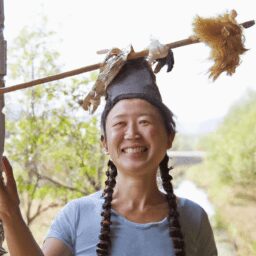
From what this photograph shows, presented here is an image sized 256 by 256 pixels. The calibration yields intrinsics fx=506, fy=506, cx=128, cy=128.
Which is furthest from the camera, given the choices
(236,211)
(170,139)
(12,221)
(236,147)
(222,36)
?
(236,211)

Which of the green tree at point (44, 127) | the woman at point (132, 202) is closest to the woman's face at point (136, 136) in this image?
the woman at point (132, 202)

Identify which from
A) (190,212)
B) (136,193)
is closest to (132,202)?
(136,193)

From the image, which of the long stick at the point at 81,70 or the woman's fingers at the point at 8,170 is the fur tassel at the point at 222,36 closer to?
the long stick at the point at 81,70

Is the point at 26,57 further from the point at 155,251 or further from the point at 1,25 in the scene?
the point at 155,251

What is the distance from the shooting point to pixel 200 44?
120 centimetres

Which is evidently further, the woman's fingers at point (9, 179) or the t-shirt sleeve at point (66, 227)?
the t-shirt sleeve at point (66, 227)

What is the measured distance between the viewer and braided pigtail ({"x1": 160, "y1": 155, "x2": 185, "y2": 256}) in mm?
1190

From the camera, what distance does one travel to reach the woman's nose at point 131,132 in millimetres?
1172

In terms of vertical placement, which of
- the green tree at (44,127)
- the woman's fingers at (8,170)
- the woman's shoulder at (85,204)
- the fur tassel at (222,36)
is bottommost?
the woman's shoulder at (85,204)

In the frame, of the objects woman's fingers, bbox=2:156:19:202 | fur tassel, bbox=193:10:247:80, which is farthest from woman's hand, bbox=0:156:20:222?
fur tassel, bbox=193:10:247:80

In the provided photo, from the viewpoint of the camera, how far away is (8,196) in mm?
1063

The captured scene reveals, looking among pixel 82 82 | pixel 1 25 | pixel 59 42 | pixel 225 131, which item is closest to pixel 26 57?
pixel 59 42

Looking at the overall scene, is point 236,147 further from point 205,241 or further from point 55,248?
point 55,248

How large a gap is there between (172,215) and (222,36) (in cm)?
44
